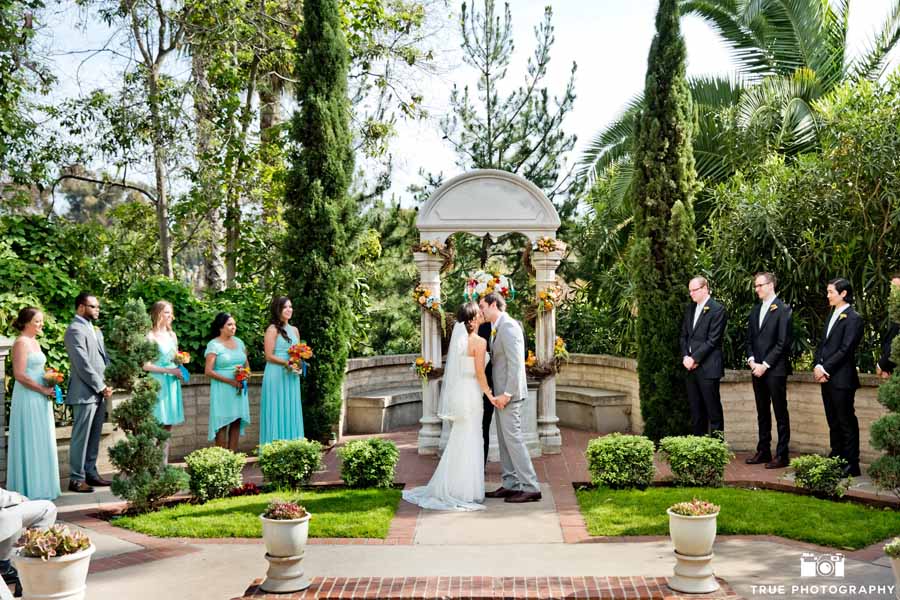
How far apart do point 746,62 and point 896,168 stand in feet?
30.1

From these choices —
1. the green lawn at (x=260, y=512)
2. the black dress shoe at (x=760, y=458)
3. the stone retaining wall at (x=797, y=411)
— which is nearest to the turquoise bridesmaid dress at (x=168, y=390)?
the green lawn at (x=260, y=512)

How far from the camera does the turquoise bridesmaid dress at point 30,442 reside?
7.32 m

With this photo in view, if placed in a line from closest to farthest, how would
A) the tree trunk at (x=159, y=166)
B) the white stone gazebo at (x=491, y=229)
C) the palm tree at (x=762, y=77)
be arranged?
the white stone gazebo at (x=491, y=229), the tree trunk at (x=159, y=166), the palm tree at (x=762, y=77)

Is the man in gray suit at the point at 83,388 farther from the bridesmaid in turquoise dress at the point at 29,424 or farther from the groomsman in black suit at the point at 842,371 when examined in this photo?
the groomsman in black suit at the point at 842,371

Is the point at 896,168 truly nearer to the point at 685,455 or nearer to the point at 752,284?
the point at 752,284

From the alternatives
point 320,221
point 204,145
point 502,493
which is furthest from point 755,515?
point 204,145

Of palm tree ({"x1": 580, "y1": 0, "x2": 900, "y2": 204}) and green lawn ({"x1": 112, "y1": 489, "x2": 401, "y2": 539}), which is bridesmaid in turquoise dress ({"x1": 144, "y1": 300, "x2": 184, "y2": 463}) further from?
palm tree ({"x1": 580, "y1": 0, "x2": 900, "y2": 204})

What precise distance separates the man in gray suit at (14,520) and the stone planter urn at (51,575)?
0.55m

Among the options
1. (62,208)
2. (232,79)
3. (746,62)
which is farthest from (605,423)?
(62,208)

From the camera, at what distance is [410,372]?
1308 centimetres

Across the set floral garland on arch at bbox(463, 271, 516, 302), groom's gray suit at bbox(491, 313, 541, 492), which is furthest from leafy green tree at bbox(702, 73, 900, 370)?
groom's gray suit at bbox(491, 313, 541, 492)

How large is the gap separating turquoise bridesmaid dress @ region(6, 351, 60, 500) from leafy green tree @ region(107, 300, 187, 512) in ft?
3.20

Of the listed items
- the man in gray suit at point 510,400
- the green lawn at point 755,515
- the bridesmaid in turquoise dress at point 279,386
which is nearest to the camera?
the green lawn at point 755,515

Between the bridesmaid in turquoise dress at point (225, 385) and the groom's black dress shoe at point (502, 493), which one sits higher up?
the bridesmaid in turquoise dress at point (225, 385)
